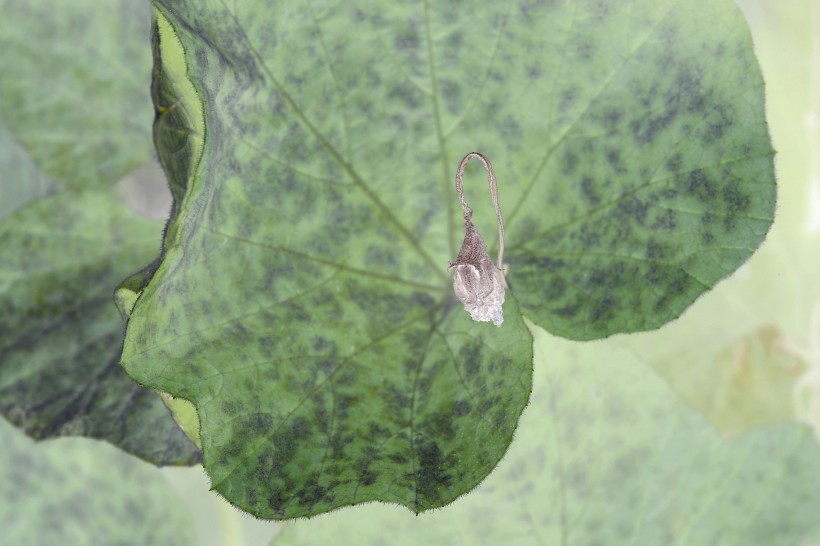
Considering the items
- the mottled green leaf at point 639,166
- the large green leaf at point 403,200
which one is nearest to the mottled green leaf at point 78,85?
the large green leaf at point 403,200

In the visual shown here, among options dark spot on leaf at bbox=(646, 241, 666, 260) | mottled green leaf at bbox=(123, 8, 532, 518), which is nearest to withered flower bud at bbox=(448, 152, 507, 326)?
mottled green leaf at bbox=(123, 8, 532, 518)

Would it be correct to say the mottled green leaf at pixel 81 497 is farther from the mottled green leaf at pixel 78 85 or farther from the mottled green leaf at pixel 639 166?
the mottled green leaf at pixel 639 166

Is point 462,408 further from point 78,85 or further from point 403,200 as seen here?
point 78,85

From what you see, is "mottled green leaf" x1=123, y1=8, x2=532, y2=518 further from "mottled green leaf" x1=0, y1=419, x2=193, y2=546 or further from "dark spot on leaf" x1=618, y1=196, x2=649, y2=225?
"mottled green leaf" x1=0, y1=419, x2=193, y2=546

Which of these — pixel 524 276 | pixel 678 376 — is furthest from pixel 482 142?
pixel 678 376

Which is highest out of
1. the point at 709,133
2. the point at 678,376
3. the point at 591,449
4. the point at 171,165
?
the point at 171,165

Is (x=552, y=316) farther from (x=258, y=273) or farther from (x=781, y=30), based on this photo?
(x=781, y=30)
